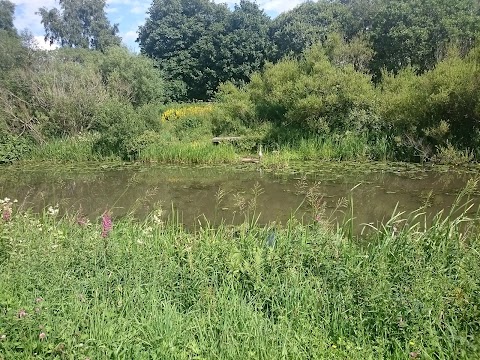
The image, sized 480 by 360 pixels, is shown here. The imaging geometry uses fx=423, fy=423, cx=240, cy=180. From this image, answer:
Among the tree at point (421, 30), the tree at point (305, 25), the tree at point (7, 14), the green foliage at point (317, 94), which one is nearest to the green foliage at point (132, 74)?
the green foliage at point (317, 94)

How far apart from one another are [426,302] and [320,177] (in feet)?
28.3

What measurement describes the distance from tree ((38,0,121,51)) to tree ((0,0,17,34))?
5104 mm

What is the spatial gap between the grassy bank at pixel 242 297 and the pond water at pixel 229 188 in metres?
2.93

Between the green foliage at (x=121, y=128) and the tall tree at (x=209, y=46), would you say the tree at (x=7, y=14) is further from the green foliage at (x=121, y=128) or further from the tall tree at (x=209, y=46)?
the green foliage at (x=121, y=128)

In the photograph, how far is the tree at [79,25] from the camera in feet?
183

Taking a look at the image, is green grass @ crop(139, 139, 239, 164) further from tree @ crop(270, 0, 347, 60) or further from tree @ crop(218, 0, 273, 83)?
tree @ crop(218, 0, 273, 83)

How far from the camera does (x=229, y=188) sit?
11.0 meters

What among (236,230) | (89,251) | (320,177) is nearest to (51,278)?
(89,251)

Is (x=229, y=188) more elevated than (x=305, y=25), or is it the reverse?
(x=305, y=25)

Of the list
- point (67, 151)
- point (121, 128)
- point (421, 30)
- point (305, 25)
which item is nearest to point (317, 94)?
point (121, 128)

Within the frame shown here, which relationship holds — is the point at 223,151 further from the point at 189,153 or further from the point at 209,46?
the point at 209,46

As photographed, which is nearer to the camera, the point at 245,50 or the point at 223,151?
the point at 223,151

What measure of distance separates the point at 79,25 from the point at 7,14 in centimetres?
934

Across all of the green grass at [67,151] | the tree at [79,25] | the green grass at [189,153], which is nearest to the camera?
the green grass at [189,153]
